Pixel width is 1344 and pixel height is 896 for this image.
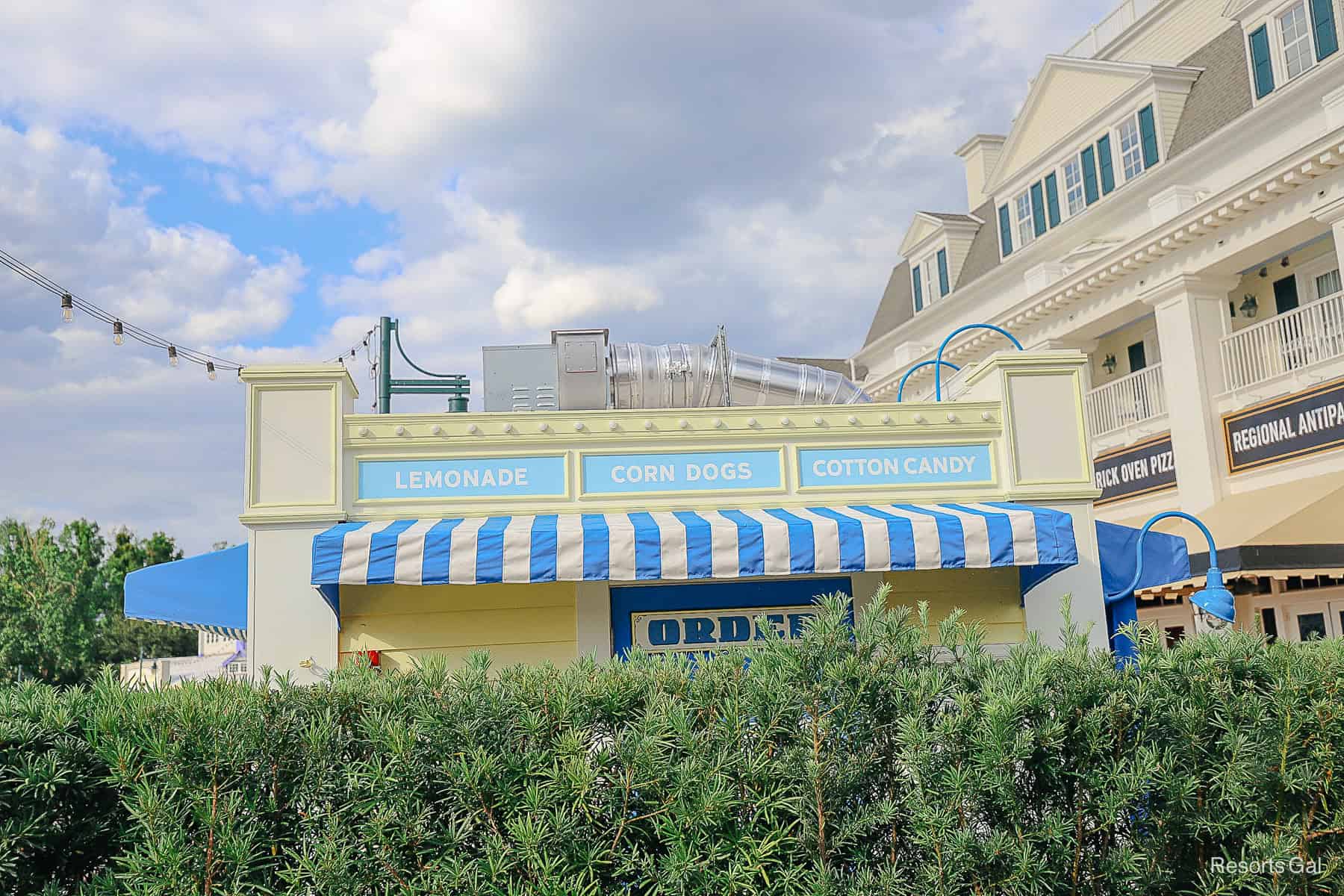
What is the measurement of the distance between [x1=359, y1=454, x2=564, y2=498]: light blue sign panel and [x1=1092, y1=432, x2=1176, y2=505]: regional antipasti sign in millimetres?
12288

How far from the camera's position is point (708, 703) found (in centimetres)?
427

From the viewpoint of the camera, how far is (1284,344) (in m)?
16.8

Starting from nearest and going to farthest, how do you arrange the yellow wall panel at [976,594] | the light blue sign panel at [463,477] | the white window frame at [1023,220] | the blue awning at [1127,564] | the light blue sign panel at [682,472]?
the light blue sign panel at [463,477] < the light blue sign panel at [682,472] < the yellow wall panel at [976,594] < the blue awning at [1127,564] < the white window frame at [1023,220]

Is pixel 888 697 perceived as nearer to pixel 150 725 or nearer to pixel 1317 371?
pixel 150 725

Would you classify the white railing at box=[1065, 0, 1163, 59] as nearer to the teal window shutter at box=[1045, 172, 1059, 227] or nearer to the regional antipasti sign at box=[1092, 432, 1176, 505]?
the teal window shutter at box=[1045, 172, 1059, 227]

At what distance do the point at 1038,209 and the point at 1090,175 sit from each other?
5.46ft

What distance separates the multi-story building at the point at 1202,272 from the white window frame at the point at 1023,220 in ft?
0.14

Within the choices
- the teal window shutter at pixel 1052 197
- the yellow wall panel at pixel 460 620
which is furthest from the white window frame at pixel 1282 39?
the yellow wall panel at pixel 460 620

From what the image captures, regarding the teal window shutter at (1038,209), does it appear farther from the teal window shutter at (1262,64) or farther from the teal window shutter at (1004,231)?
the teal window shutter at (1262,64)

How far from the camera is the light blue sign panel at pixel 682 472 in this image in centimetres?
875

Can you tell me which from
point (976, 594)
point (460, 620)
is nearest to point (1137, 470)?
point (976, 594)

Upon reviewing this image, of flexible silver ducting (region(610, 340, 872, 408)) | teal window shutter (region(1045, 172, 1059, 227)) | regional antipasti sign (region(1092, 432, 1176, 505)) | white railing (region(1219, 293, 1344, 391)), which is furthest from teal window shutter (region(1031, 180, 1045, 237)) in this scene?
flexible silver ducting (region(610, 340, 872, 408))

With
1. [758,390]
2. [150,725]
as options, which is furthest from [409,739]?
[758,390]

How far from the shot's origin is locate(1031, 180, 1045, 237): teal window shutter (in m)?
22.8
